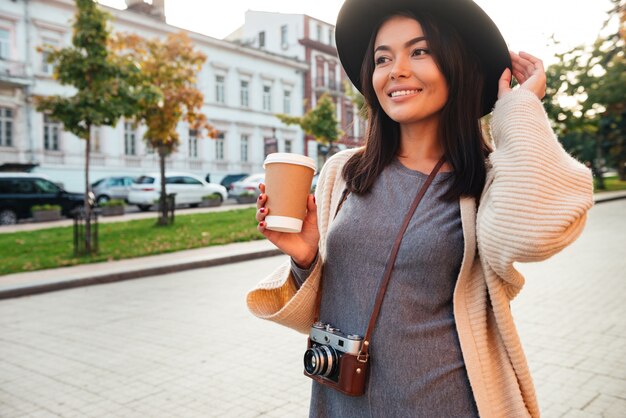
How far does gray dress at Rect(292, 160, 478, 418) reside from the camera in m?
1.50

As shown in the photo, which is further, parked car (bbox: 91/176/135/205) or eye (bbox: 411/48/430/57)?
parked car (bbox: 91/176/135/205)

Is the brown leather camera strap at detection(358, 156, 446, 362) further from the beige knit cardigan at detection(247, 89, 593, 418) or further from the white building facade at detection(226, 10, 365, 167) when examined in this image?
the white building facade at detection(226, 10, 365, 167)

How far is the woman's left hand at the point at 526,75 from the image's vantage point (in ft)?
5.29

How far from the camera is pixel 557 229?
1371mm

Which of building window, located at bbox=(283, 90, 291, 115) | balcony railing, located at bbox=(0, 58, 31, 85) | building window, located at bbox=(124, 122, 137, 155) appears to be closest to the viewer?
balcony railing, located at bbox=(0, 58, 31, 85)

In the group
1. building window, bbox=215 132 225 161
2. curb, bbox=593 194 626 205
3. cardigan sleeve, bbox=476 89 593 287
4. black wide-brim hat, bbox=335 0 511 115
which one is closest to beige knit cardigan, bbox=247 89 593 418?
cardigan sleeve, bbox=476 89 593 287

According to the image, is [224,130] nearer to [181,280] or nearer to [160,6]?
[160,6]

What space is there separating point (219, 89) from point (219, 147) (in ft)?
11.9

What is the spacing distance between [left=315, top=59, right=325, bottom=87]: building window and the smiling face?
140 feet

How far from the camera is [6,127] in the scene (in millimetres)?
26266

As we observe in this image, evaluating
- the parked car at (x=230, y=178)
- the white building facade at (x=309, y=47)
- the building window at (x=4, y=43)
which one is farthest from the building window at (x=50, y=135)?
the white building facade at (x=309, y=47)

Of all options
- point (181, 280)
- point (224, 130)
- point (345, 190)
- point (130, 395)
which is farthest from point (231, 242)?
point (224, 130)

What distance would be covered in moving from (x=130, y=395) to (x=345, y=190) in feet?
10.4

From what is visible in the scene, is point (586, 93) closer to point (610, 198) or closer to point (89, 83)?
point (610, 198)
